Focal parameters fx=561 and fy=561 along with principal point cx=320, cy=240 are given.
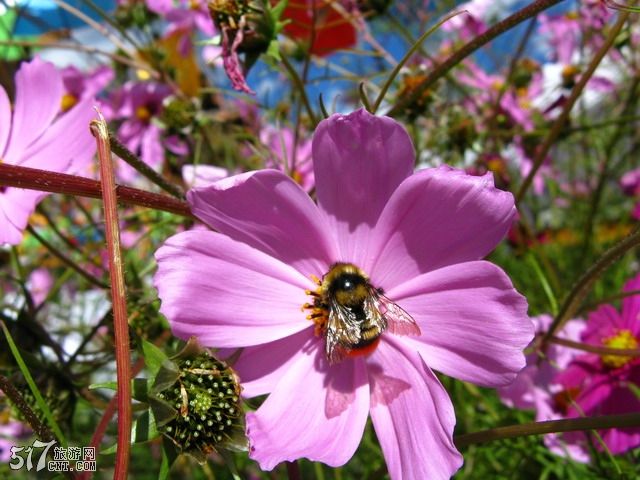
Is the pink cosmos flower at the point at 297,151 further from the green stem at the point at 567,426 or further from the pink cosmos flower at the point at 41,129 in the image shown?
the green stem at the point at 567,426

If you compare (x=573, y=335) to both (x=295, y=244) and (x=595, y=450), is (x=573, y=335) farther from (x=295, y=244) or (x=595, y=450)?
(x=295, y=244)

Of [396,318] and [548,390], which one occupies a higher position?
[396,318]

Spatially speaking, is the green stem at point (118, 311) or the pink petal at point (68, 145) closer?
the green stem at point (118, 311)

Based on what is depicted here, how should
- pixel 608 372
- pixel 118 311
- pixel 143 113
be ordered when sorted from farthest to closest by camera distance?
pixel 143 113, pixel 608 372, pixel 118 311

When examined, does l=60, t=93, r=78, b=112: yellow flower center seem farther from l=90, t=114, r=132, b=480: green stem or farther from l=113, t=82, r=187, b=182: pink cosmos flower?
l=90, t=114, r=132, b=480: green stem

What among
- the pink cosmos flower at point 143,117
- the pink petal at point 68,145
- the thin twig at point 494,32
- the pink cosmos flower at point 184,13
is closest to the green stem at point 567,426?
the thin twig at point 494,32

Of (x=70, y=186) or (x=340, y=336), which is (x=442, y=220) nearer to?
(x=340, y=336)

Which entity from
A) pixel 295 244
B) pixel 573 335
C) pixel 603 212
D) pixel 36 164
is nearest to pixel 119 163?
pixel 36 164

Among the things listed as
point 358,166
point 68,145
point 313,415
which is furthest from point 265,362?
point 68,145
